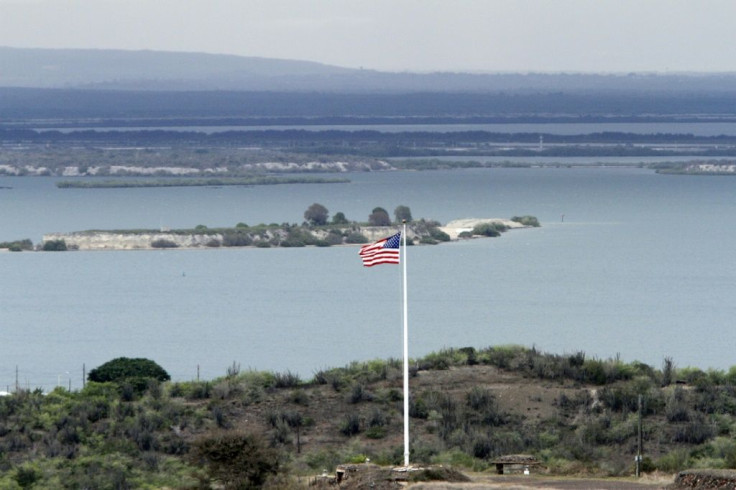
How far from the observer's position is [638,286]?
88.3m

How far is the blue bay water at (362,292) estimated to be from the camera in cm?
6488

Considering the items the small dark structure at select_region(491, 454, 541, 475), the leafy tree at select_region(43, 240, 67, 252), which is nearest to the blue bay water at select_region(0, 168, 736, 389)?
the leafy tree at select_region(43, 240, 67, 252)

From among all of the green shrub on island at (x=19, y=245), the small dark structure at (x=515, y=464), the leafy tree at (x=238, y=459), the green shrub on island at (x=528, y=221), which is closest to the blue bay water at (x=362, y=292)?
the green shrub on island at (x=528, y=221)

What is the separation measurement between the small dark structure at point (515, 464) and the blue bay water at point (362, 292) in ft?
84.6

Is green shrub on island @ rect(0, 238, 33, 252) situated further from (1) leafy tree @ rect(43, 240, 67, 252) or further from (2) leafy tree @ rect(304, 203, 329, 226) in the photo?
(2) leafy tree @ rect(304, 203, 329, 226)

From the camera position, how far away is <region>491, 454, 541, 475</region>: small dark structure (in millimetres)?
30562

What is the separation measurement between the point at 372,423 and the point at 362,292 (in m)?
50.6

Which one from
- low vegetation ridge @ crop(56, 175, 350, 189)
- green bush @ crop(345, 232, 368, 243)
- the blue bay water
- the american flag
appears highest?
low vegetation ridge @ crop(56, 175, 350, 189)

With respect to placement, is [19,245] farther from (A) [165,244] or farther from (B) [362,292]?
(B) [362,292]

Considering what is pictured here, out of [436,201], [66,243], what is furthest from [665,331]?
[436,201]

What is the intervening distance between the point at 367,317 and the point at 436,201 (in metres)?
69.4

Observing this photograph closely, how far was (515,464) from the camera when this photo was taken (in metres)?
30.7

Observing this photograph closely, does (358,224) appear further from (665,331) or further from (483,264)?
(665,331)

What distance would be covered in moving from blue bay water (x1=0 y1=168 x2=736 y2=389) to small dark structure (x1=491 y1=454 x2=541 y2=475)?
1015 inches
